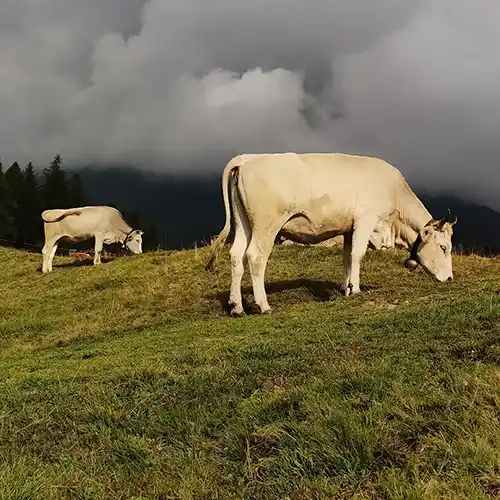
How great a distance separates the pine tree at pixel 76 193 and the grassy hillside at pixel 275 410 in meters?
60.5

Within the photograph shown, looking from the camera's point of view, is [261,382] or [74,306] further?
[74,306]

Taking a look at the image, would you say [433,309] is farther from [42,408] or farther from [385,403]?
[42,408]

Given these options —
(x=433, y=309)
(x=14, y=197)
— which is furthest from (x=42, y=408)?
(x=14, y=197)

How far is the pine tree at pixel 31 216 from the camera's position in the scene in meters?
66.2

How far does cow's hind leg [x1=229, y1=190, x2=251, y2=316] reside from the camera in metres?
13.4

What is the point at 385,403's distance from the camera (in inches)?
193

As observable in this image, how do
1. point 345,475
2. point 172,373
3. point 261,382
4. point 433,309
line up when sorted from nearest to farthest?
point 345,475 < point 261,382 < point 172,373 < point 433,309

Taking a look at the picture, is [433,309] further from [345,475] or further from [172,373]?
[345,475]

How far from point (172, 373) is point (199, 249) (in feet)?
52.6

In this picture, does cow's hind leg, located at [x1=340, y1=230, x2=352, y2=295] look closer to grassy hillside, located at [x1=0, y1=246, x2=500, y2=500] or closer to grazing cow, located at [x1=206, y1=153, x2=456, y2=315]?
grazing cow, located at [x1=206, y1=153, x2=456, y2=315]

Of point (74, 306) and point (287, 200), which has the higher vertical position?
point (287, 200)

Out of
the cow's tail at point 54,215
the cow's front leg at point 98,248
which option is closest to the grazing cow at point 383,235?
the cow's front leg at point 98,248

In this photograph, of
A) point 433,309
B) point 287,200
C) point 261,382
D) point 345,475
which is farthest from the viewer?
point 287,200

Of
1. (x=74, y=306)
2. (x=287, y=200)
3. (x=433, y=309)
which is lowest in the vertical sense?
(x=74, y=306)
